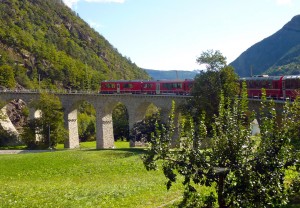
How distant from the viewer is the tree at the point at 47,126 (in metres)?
55.2

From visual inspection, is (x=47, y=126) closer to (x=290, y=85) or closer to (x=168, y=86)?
(x=168, y=86)

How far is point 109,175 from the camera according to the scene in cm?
2567

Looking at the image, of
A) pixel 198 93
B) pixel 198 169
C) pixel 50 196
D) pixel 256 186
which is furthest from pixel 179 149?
pixel 198 93

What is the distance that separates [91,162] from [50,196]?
1574cm

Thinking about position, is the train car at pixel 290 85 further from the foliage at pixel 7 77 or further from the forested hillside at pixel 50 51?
the foliage at pixel 7 77

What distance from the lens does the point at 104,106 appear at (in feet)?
193

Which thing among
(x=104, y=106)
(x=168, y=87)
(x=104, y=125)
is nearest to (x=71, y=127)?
(x=104, y=125)

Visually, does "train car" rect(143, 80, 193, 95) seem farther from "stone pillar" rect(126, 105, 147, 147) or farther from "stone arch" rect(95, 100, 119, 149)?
"stone arch" rect(95, 100, 119, 149)

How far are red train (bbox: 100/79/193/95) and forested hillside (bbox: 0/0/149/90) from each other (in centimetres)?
4025

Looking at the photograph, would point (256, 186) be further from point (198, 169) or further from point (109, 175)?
point (109, 175)

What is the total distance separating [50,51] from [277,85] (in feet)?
323

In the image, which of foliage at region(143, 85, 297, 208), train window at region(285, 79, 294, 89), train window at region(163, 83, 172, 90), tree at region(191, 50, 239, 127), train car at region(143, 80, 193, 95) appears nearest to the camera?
foliage at region(143, 85, 297, 208)

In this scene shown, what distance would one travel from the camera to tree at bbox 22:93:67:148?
55.2m

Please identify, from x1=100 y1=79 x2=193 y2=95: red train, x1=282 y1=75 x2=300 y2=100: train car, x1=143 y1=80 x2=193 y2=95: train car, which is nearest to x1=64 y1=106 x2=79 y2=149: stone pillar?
x1=100 y1=79 x2=193 y2=95: red train
